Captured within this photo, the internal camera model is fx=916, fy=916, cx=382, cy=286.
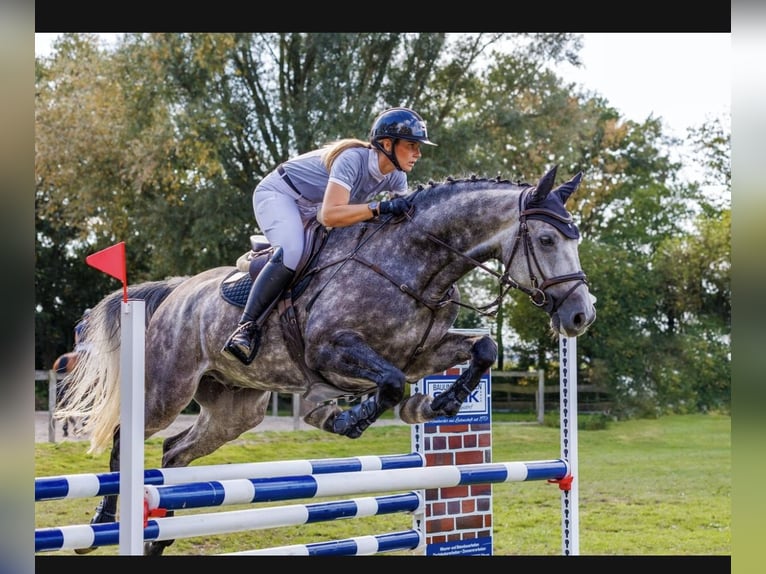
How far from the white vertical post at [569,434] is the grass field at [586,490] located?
21cm

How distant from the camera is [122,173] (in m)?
15.6

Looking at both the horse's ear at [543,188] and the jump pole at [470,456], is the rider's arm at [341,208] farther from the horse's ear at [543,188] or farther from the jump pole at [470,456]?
the jump pole at [470,456]

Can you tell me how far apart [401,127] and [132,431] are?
1756 mm

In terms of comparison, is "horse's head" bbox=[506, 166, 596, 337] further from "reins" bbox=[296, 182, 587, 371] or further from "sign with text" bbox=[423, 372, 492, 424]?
"sign with text" bbox=[423, 372, 492, 424]

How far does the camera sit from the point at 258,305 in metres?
4.26

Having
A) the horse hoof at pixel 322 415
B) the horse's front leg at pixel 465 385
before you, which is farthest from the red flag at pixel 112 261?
the horse's front leg at pixel 465 385

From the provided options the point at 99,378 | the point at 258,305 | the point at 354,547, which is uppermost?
the point at 258,305

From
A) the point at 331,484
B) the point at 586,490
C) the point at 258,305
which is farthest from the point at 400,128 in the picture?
the point at 586,490

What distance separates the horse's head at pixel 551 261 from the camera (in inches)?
146

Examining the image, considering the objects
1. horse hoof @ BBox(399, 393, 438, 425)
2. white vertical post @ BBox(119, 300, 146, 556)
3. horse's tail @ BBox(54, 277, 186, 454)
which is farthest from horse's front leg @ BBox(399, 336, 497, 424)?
horse's tail @ BBox(54, 277, 186, 454)

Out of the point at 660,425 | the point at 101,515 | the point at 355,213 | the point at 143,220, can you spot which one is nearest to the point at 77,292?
the point at 143,220

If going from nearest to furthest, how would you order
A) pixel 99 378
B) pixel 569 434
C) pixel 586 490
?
pixel 569 434, pixel 99 378, pixel 586 490

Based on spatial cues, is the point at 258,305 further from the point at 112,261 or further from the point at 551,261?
the point at 551,261

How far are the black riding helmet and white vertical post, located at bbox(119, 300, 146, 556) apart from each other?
1394 millimetres
